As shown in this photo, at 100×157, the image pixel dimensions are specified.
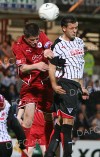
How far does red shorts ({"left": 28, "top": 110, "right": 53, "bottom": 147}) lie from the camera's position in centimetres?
1103

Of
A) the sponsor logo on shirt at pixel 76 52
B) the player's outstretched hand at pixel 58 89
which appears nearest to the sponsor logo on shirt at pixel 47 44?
the sponsor logo on shirt at pixel 76 52

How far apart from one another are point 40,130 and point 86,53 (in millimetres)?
6899

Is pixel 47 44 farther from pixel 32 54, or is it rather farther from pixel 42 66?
pixel 42 66

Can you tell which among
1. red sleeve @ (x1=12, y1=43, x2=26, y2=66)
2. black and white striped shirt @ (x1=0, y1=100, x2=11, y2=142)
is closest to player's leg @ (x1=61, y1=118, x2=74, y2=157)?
red sleeve @ (x1=12, y1=43, x2=26, y2=66)

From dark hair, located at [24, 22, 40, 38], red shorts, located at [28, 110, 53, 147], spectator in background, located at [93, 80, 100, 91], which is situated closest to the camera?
dark hair, located at [24, 22, 40, 38]

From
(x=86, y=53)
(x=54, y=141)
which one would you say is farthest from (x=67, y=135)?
(x=86, y=53)

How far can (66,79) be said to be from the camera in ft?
33.0

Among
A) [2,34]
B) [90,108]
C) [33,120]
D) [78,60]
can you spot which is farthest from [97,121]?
[2,34]

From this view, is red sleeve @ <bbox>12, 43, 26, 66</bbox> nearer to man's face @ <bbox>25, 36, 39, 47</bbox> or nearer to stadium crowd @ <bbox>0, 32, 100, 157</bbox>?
man's face @ <bbox>25, 36, 39, 47</bbox>

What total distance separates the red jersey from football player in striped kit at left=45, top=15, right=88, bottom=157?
539 millimetres

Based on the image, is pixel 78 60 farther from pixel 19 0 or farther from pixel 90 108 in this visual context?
pixel 19 0

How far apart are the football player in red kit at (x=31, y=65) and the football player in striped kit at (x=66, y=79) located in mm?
328

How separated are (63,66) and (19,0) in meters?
9.88

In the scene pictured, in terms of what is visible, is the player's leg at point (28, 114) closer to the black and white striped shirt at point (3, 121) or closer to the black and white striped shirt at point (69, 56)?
the black and white striped shirt at point (69, 56)
